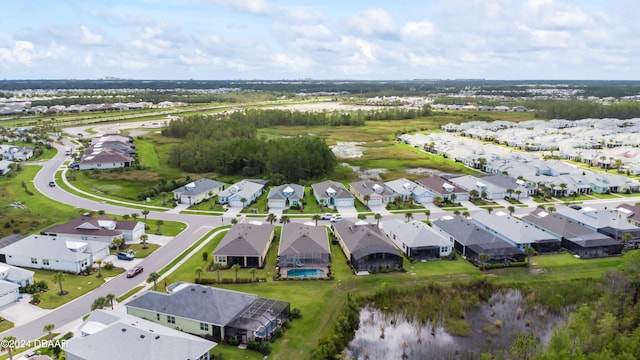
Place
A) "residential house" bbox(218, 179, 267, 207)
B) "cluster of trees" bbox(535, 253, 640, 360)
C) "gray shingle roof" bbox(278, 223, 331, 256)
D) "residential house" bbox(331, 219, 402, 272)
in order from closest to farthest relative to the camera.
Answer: "cluster of trees" bbox(535, 253, 640, 360), "residential house" bbox(331, 219, 402, 272), "gray shingle roof" bbox(278, 223, 331, 256), "residential house" bbox(218, 179, 267, 207)

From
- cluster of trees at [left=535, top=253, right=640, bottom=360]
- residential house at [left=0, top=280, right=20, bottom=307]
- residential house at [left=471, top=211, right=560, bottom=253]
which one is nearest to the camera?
cluster of trees at [left=535, top=253, right=640, bottom=360]

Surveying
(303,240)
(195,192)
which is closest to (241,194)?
(195,192)

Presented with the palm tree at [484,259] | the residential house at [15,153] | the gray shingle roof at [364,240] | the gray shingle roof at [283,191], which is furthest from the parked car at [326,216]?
the residential house at [15,153]

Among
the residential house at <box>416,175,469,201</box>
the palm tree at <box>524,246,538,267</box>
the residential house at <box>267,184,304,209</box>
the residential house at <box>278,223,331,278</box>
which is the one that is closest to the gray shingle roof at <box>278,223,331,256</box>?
the residential house at <box>278,223,331,278</box>

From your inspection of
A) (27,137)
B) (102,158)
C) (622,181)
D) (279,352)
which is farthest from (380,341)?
(27,137)

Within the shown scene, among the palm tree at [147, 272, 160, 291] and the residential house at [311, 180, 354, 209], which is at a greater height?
the residential house at [311, 180, 354, 209]

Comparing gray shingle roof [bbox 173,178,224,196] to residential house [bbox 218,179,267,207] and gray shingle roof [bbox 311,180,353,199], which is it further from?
gray shingle roof [bbox 311,180,353,199]

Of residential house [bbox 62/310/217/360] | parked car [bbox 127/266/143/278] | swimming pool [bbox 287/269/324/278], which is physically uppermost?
residential house [bbox 62/310/217/360]

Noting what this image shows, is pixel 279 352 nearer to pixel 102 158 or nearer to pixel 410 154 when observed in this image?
pixel 102 158
